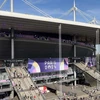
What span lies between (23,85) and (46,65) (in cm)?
910

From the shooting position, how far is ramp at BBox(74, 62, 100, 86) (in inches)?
1388

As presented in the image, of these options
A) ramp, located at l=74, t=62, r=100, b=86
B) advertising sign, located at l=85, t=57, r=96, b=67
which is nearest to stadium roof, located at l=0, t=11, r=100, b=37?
ramp, located at l=74, t=62, r=100, b=86

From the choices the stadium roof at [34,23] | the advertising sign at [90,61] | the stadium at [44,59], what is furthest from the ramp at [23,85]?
the advertising sign at [90,61]

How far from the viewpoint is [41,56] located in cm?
3591

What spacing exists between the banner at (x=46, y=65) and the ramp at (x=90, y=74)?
323cm

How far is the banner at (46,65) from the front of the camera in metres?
32.9

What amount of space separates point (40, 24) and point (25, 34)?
5.00 metres

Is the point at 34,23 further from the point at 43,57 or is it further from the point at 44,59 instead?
the point at 43,57

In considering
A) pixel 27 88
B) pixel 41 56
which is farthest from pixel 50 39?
pixel 27 88

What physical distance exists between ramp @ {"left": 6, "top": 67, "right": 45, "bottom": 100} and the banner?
263 cm

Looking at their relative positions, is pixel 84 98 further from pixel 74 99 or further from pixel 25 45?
pixel 25 45

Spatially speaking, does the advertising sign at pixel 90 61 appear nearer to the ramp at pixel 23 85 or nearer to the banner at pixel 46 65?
the banner at pixel 46 65

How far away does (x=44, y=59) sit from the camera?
35.1 m

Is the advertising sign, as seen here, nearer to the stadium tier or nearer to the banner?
A: the stadium tier
